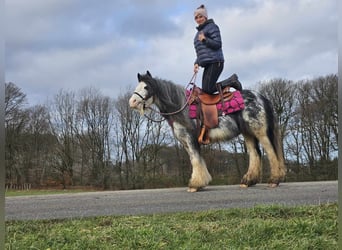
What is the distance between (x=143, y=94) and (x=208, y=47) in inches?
44.8

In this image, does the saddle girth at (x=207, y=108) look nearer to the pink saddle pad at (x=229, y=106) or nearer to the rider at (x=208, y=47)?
the pink saddle pad at (x=229, y=106)

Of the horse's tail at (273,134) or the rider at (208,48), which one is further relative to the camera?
the horse's tail at (273,134)

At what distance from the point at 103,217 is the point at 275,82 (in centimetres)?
642

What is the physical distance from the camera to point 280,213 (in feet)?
13.5

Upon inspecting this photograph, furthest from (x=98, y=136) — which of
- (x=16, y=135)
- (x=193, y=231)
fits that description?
(x=193, y=231)

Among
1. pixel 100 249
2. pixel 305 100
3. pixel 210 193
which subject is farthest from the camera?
pixel 305 100

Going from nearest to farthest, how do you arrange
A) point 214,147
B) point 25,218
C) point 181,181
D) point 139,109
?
1. point 25,218
2. point 139,109
3. point 214,147
4. point 181,181

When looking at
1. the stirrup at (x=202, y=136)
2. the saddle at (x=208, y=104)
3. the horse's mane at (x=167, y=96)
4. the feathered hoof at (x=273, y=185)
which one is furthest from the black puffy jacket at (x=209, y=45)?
the feathered hoof at (x=273, y=185)

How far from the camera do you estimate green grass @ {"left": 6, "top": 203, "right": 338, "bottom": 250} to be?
10.3 feet

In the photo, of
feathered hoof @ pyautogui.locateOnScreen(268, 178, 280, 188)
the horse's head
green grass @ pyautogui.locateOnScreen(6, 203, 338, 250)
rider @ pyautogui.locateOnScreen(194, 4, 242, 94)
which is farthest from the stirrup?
green grass @ pyautogui.locateOnScreen(6, 203, 338, 250)

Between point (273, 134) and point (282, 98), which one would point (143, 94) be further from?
point (282, 98)

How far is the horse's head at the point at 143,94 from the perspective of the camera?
601 cm

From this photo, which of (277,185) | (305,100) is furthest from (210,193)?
(305,100)

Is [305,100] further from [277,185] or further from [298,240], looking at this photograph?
[298,240]
